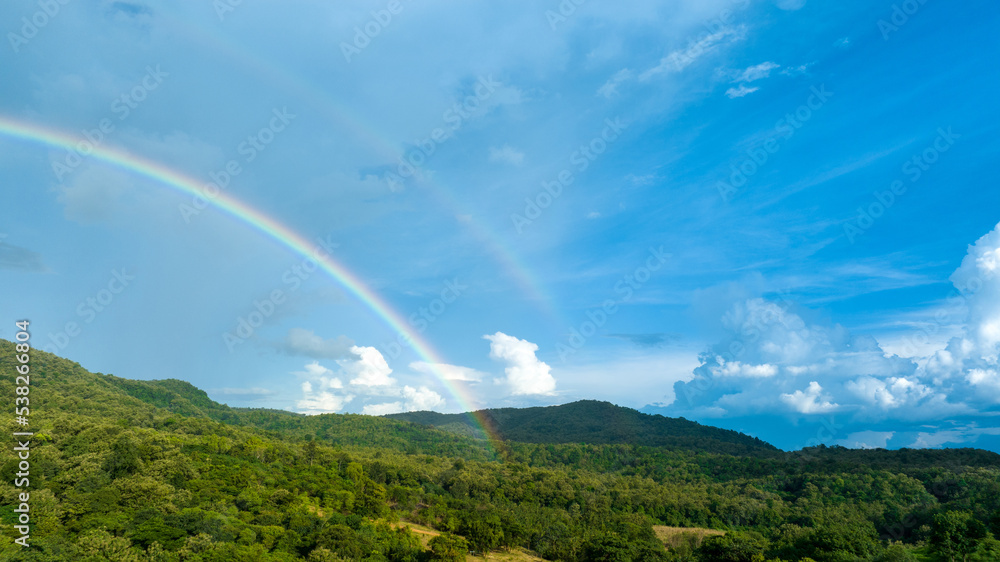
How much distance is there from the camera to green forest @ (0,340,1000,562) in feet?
147

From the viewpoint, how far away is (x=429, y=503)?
93000mm

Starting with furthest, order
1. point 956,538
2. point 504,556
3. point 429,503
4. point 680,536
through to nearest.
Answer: point 429,503 → point 680,536 → point 504,556 → point 956,538

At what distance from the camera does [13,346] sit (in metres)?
156

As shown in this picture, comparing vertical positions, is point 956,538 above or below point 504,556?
above

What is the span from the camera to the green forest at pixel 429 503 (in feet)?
147

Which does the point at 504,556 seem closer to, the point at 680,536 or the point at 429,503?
the point at 429,503

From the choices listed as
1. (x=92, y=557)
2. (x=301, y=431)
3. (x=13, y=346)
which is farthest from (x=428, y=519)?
(x=13, y=346)

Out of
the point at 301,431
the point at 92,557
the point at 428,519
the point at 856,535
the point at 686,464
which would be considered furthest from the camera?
the point at 301,431

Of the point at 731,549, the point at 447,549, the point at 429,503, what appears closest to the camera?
the point at 447,549

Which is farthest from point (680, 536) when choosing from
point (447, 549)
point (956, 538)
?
point (447, 549)

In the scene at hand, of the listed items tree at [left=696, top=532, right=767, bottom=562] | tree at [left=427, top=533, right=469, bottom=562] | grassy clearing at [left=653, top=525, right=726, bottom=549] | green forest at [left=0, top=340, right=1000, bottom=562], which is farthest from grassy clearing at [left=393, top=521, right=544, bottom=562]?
tree at [left=696, top=532, right=767, bottom=562]

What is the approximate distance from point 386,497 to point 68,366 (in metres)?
142

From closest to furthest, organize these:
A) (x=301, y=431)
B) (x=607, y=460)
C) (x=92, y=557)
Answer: (x=92, y=557)
(x=607, y=460)
(x=301, y=431)

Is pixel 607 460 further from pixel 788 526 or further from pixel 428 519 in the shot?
pixel 428 519
